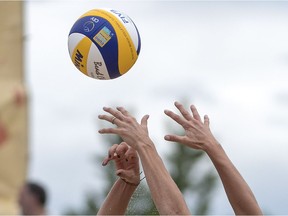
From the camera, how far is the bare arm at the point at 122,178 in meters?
6.95

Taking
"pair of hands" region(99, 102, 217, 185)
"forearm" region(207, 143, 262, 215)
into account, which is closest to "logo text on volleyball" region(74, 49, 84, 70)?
"pair of hands" region(99, 102, 217, 185)

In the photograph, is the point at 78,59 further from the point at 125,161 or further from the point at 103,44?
the point at 125,161

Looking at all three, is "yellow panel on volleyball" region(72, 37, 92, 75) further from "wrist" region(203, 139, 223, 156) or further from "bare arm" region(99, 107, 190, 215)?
"wrist" region(203, 139, 223, 156)

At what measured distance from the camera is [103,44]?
8.05 meters

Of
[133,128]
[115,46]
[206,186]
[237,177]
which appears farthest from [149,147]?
[206,186]

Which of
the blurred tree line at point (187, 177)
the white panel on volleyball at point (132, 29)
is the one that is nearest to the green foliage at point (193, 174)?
the blurred tree line at point (187, 177)

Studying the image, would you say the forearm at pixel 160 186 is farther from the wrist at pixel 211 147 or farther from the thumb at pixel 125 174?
the thumb at pixel 125 174

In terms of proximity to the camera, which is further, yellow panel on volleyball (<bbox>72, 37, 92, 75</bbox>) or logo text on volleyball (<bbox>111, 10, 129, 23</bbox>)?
logo text on volleyball (<bbox>111, 10, 129, 23</bbox>)

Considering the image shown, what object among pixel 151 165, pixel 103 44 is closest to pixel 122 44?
pixel 103 44

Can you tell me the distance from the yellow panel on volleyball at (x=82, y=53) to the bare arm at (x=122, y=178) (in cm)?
132

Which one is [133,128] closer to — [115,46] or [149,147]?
[149,147]

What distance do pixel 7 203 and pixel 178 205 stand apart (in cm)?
191

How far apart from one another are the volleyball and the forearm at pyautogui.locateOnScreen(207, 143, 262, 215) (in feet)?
6.39

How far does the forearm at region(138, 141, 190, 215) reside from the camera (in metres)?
6.07
